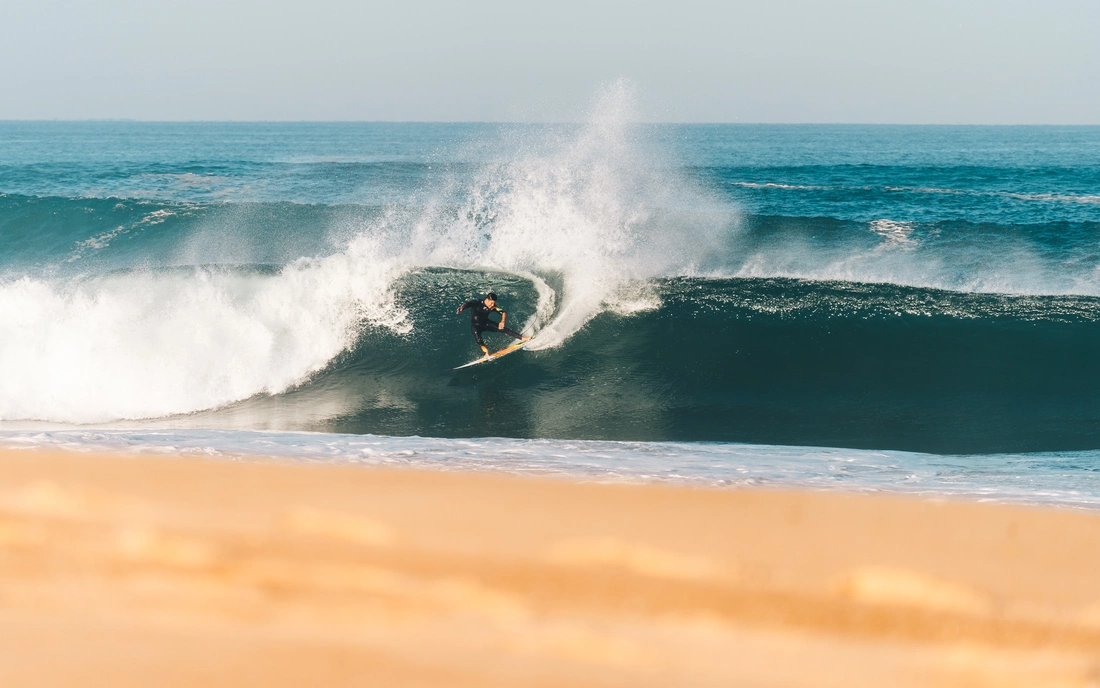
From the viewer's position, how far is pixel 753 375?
9.12 metres

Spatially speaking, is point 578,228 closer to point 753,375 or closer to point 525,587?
point 753,375

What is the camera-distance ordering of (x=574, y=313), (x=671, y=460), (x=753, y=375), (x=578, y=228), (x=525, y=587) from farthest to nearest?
(x=578, y=228) < (x=574, y=313) < (x=753, y=375) < (x=671, y=460) < (x=525, y=587)

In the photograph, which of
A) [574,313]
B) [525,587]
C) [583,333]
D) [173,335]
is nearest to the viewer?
[525,587]

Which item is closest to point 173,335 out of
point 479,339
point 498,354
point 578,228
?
point 479,339

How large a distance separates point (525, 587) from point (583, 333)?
667 centimetres

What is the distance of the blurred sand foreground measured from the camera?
10.7ft

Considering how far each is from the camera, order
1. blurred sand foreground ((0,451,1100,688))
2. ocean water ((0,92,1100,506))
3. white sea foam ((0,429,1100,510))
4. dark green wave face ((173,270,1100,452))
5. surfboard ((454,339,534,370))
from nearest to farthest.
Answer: blurred sand foreground ((0,451,1100,688)) < white sea foam ((0,429,1100,510)) < ocean water ((0,92,1100,506)) < dark green wave face ((173,270,1100,452)) < surfboard ((454,339,534,370))

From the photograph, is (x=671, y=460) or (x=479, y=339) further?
(x=479, y=339)

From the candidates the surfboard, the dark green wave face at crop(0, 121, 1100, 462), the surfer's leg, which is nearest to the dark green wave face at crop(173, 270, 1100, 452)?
the dark green wave face at crop(0, 121, 1100, 462)

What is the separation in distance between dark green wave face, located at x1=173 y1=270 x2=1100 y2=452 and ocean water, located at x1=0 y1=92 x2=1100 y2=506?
4cm

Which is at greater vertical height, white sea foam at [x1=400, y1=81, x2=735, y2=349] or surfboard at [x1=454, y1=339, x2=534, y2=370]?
white sea foam at [x1=400, y1=81, x2=735, y2=349]

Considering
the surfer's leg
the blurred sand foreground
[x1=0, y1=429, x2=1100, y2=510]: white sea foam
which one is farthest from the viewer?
the surfer's leg

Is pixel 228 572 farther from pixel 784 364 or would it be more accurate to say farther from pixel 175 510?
pixel 784 364

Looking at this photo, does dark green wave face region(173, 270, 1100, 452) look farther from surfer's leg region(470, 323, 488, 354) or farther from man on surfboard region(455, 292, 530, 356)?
man on surfboard region(455, 292, 530, 356)
